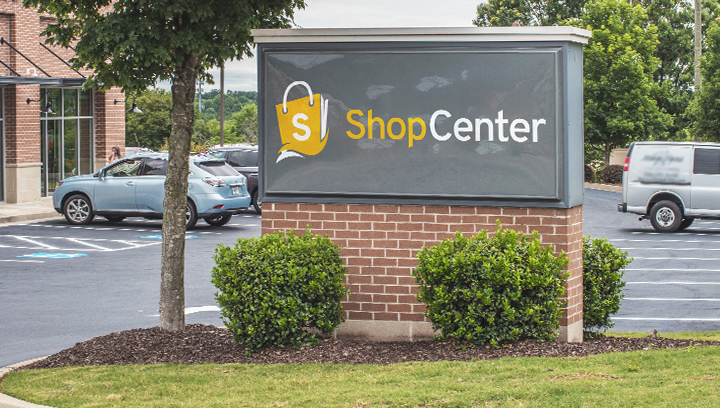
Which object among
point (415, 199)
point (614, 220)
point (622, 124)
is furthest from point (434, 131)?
point (622, 124)

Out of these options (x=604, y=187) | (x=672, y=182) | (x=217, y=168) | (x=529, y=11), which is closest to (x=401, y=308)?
(x=217, y=168)

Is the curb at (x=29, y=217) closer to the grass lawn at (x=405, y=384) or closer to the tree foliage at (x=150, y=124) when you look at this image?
the grass lawn at (x=405, y=384)

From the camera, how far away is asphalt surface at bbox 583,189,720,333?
979 cm

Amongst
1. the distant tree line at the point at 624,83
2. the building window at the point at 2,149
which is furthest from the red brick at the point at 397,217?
the distant tree line at the point at 624,83

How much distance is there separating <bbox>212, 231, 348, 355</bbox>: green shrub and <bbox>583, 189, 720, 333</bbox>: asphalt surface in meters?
4.25

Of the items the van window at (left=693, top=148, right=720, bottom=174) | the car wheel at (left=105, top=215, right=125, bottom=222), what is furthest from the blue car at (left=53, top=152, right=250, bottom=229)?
the van window at (left=693, top=148, right=720, bottom=174)

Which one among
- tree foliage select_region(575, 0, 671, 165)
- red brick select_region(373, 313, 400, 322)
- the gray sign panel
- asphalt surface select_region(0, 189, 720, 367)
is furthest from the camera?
tree foliage select_region(575, 0, 671, 165)

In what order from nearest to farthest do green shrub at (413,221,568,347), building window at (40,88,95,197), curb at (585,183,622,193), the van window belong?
green shrub at (413,221,568,347), the van window, building window at (40,88,95,197), curb at (585,183,622,193)

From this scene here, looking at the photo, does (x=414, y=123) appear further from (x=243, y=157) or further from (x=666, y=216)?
(x=243, y=157)

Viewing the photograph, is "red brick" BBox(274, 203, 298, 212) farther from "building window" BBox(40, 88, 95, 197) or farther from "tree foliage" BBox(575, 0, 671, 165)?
"tree foliage" BBox(575, 0, 671, 165)

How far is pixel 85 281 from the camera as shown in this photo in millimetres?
12234

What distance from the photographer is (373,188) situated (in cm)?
706

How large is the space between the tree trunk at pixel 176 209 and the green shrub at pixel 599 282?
3772mm

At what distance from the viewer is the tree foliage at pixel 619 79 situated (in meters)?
35.3
